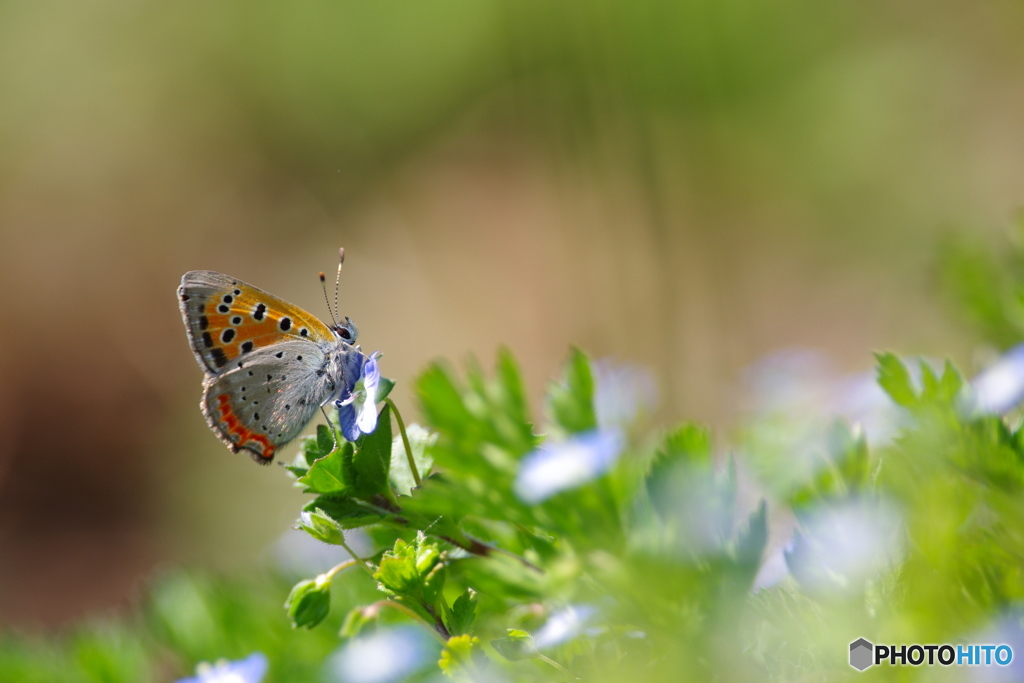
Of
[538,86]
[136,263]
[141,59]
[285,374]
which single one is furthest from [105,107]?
Answer: [285,374]

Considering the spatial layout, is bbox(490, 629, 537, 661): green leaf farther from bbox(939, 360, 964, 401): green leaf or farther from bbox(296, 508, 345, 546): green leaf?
bbox(939, 360, 964, 401): green leaf

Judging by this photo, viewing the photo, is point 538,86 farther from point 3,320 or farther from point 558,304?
point 3,320

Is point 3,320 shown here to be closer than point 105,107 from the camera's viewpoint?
Yes

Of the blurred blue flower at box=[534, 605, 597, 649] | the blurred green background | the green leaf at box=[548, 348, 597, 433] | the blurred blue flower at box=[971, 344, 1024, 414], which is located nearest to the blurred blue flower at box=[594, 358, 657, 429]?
the green leaf at box=[548, 348, 597, 433]

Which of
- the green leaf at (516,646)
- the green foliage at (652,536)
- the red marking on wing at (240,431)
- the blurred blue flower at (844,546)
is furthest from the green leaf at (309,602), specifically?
the red marking on wing at (240,431)

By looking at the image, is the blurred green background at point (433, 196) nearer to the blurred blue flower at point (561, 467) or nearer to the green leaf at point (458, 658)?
the blurred blue flower at point (561, 467)

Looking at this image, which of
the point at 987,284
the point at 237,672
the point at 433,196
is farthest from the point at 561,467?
the point at 433,196

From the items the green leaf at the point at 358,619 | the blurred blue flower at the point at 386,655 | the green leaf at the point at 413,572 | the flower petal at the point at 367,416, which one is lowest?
the blurred blue flower at the point at 386,655
